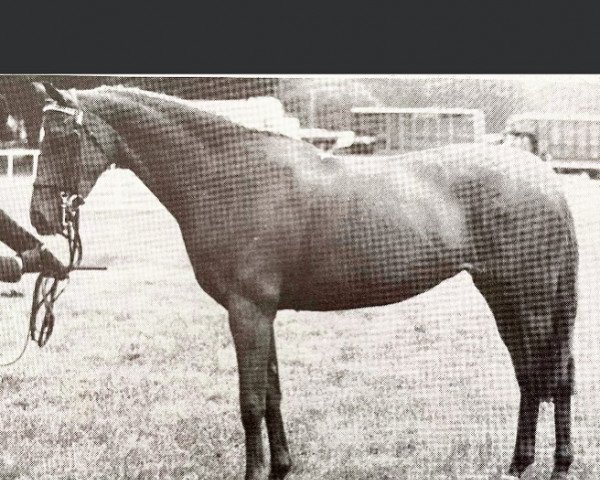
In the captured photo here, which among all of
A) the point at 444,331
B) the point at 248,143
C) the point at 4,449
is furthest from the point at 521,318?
the point at 4,449

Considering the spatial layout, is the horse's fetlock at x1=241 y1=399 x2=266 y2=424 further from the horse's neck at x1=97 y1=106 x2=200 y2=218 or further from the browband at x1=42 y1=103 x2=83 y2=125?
the browband at x1=42 y1=103 x2=83 y2=125

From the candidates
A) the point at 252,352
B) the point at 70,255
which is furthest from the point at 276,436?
the point at 70,255

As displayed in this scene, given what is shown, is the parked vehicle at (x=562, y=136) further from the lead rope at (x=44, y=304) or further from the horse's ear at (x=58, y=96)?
the lead rope at (x=44, y=304)

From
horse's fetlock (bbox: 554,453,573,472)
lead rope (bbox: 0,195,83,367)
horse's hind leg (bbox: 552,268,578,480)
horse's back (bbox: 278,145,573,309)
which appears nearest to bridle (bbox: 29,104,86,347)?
lead rope (bbox: 0,195,83,367)

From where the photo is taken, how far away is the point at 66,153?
11.4 feet

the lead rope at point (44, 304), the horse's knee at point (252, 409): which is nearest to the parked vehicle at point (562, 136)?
the horse's knee at point (252, 409)

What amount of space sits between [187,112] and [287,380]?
1.14 m

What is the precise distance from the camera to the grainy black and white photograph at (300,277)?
135 inches

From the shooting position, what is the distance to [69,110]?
346cm

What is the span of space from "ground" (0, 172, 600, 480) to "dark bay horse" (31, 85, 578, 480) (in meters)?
0.12

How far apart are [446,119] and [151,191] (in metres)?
1.22

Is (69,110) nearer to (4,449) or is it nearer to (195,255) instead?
(195,255)

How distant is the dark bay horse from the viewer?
341 centimetres

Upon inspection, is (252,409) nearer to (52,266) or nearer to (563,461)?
(52,266)
